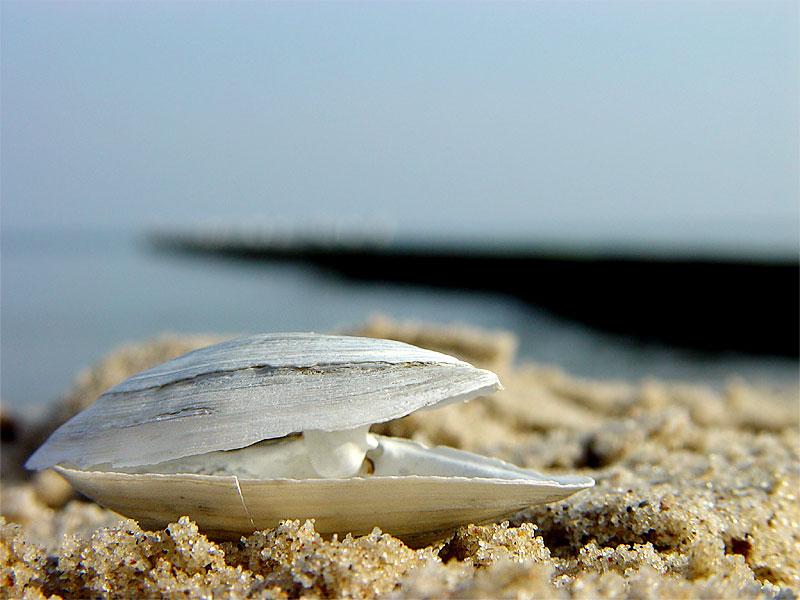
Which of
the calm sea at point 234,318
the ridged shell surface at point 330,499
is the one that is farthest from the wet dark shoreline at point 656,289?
the ridged shell surface at point 330,499

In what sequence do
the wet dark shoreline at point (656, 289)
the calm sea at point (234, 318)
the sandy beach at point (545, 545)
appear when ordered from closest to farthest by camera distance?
the sandy beach at point (545, 545) → the calm sea at point (234, 318) → the wet dark shoreline at point (656, 289)

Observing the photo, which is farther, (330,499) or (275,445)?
(275,445)

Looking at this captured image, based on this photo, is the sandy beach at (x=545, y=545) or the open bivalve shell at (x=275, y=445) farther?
the open bivalve shell at (x=275, y=445)

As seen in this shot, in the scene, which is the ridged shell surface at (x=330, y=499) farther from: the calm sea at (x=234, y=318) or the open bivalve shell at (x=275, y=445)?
the calm sea at (x=234, y=318)

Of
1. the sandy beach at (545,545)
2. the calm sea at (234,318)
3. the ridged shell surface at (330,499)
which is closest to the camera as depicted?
the sandy beach at (545,545)

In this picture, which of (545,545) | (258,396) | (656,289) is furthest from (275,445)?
(656,289)

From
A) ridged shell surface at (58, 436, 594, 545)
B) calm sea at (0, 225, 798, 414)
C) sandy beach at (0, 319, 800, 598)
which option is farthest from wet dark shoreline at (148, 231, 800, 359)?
ridged shell surface at (58, 436, 594, 545)

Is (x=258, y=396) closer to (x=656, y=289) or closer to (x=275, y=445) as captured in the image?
(x=275, y=445)
